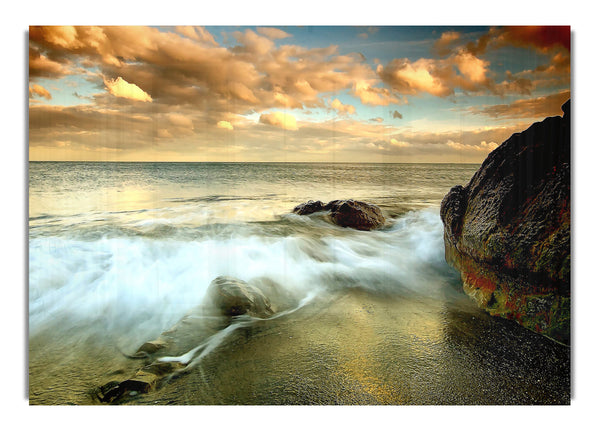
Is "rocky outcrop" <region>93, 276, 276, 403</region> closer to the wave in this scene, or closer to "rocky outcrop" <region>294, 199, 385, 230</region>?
the wave

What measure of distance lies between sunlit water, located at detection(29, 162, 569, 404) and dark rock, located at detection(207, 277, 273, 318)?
13 centimetres

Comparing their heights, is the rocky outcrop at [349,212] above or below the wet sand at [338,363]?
above

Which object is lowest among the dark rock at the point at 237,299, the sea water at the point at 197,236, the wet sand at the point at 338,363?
the wet sand at the point at 338,363

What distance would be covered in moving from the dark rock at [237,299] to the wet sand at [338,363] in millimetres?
132

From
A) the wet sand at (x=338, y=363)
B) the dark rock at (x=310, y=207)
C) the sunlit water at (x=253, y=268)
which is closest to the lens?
the wet sand at (x=338, y=363)

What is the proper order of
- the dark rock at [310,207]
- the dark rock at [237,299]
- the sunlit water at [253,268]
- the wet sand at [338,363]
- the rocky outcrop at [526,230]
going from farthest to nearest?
the dark rock at [310,207], the dark rock at [237,299], the rocky outcrop at [526,230], the sunlit water at [253,268], the wet sand at [338,363]

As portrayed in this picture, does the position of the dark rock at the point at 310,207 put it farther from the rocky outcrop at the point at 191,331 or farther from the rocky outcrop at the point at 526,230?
the rocky outcrop at the point at 526,230

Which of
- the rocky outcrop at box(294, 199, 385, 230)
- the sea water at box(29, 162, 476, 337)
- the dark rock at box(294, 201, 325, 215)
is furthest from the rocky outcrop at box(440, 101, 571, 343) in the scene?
the dark rock at box(294, 201, 325, 215)

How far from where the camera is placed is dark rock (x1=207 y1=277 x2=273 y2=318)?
112 inches

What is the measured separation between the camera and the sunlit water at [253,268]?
8.24ft

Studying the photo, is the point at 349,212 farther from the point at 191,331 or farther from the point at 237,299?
the point at 191,331

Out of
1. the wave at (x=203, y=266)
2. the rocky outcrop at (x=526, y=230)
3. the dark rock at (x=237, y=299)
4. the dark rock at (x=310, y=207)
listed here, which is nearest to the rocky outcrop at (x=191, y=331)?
the dark rock at (x=237, y=299)

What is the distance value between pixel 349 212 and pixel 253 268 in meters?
1.33
